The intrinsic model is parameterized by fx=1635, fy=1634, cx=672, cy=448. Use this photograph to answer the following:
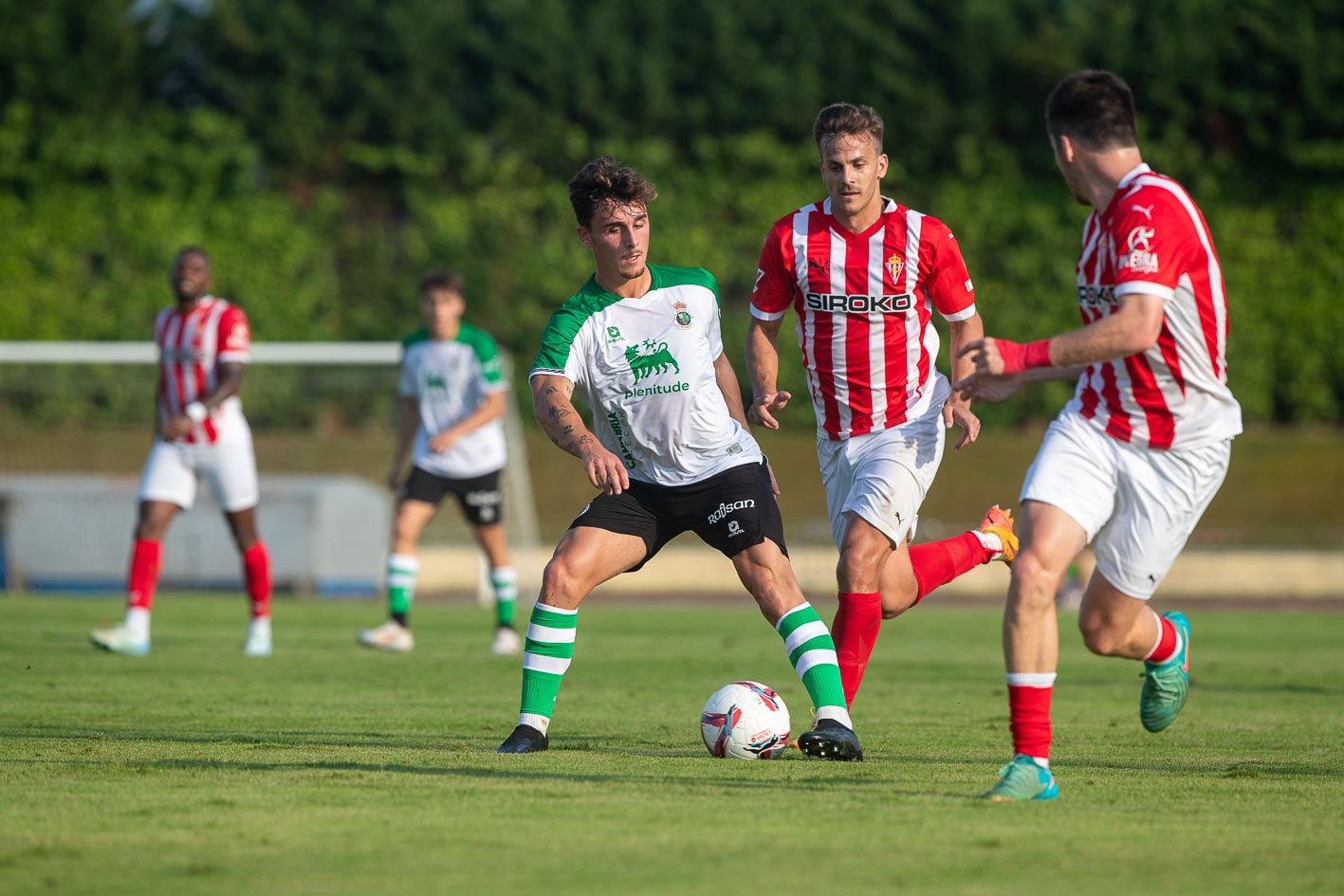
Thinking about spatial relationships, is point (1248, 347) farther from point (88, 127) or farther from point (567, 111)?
point (88, 127)

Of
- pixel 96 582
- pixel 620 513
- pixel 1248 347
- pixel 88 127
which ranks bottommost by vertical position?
pixel 96 582

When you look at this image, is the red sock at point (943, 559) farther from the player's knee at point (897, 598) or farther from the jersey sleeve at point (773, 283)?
the jersey sleeve at point (773, 283)

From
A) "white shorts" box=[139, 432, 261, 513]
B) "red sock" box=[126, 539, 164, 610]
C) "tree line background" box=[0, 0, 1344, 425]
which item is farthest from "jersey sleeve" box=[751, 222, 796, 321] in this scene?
"tree line background" box=[0, 0, 1344, 425]

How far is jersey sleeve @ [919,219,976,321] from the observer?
252 inches

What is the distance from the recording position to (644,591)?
21094mm

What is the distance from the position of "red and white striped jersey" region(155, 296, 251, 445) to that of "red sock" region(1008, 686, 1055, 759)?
682 centimetres

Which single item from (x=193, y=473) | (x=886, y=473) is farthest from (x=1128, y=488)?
(x=193, y=473)

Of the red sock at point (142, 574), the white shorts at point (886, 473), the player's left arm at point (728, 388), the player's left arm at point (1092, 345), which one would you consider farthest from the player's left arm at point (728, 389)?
the red sock at point (142, 574)

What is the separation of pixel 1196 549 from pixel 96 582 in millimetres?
13671

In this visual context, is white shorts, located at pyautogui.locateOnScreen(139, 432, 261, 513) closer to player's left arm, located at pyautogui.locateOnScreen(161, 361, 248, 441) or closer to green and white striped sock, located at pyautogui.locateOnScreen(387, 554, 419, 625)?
player's left arm, located at pyautogui.locateOnScreen(161, 361, 248, 441)

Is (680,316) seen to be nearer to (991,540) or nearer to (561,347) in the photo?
(561,347)

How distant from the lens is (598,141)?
84.8 ft

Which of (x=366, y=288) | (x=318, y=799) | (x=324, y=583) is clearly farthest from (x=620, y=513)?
(x=366, y=288)

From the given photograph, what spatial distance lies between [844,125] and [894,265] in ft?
1.99
